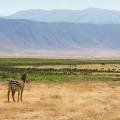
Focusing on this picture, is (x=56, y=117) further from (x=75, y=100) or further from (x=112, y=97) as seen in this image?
(x=112, y=97)

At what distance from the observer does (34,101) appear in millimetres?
28312

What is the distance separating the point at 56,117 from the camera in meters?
21.2

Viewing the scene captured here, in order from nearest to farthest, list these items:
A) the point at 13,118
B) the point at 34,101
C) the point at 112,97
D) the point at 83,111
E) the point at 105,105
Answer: the point at 13,118, the point at 83,111, the point at 105,105, the point at 34,101, the point at 112,97

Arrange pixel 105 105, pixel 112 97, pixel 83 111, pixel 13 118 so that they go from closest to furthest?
pixel 13 118, pixel 83 111, pixel 105 105, pixel 112 97

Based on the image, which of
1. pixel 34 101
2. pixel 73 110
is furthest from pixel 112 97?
pixel 73 110

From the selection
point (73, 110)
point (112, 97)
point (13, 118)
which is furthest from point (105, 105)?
point (13, 118)

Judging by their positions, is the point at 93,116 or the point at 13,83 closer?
the point at 93,116

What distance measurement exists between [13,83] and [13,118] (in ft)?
22.5

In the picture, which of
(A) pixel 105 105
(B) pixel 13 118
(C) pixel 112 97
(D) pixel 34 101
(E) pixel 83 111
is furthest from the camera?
(C) pixel 112 97

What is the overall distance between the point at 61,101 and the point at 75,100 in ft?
3.80

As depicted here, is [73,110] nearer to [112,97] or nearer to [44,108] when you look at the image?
[44,108]

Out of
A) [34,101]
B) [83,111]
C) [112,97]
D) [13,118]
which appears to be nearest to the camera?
[13,118]

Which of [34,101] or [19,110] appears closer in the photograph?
[19,110]

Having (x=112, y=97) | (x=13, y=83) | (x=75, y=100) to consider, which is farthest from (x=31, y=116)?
(x=112, y=97)
